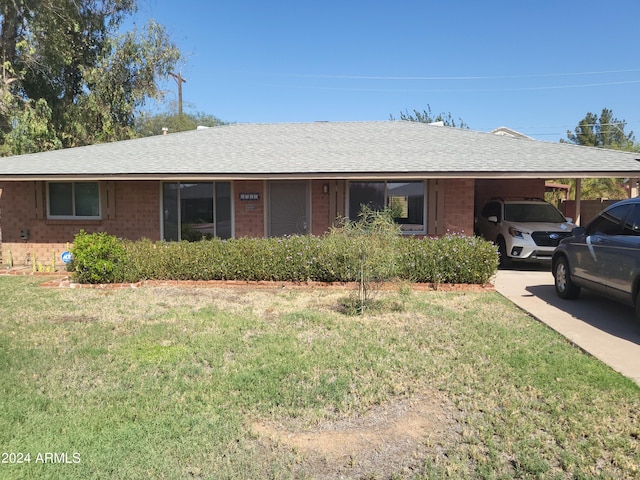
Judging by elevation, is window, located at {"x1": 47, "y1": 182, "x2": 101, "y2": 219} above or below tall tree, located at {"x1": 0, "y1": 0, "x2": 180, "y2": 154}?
below

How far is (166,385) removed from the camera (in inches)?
187

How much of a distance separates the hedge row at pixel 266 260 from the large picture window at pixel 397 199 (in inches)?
90.8

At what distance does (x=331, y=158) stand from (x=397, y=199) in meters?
2.11

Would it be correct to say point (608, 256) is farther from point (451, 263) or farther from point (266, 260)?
point (266, 260)

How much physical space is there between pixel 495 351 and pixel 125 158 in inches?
434

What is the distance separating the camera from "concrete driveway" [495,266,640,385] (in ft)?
18.3

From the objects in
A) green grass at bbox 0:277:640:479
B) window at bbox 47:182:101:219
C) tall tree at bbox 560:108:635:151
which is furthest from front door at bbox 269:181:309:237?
tall tree at bbox 560:108:635:151

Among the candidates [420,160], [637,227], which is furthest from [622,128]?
[637,227]

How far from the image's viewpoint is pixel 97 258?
1018 cm

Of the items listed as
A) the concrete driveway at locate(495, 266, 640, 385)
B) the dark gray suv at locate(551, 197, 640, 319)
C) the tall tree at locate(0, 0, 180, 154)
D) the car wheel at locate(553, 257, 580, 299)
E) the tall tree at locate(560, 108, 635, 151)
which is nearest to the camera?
the concrete driveway at locate(495, 266, 640, 385)

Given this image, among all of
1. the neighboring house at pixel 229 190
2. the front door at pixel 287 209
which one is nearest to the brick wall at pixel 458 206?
the neighboring house at pixel 229 190

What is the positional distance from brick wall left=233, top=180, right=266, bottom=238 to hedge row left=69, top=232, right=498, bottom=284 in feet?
7.81

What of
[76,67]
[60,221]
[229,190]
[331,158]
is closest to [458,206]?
[331,158]

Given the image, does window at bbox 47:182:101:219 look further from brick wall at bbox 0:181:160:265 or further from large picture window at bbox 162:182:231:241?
large picture window at bbox 162:182:231:241
